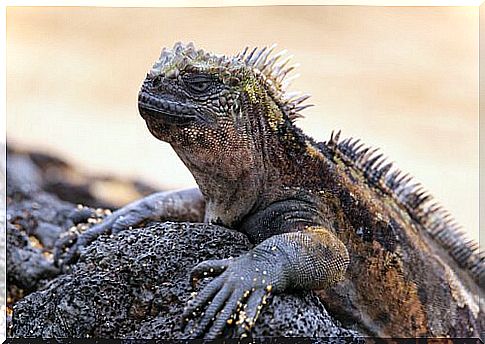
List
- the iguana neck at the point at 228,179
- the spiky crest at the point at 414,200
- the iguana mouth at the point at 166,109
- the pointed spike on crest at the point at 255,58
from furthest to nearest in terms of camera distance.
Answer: the spiky crest at the point at 414,200, the pointed spike on crest at the point at 255,58, the iguana neck at the point at 228,179, the iguana mouth at the point at 166,109

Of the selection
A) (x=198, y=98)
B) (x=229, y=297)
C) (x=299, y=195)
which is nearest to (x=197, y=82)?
(x=198, y=98)

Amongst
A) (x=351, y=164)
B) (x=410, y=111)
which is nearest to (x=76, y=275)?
(x=351, y=164)

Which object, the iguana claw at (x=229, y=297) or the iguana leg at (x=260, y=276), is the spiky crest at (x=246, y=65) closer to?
the iguana leg at (x=260, y=276)

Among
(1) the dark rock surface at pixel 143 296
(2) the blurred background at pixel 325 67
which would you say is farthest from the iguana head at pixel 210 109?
(2) the blurred background at pixel 325 67

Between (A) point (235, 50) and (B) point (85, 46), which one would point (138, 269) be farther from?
(B) point (85, 46)

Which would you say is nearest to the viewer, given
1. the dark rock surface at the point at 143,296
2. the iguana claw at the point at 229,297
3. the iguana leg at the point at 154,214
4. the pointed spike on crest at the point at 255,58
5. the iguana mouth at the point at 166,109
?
the iguana claw at the point at 229,297
